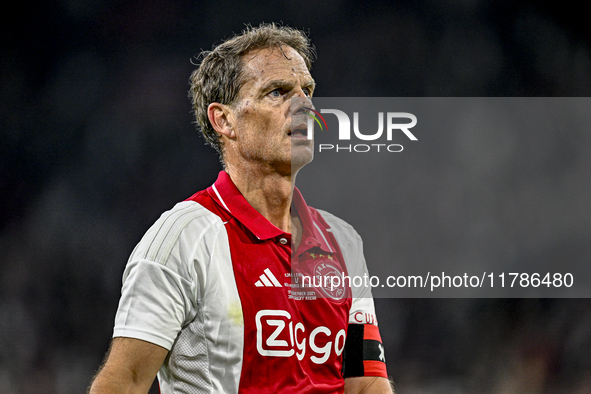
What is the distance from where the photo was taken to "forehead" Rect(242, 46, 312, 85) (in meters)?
1.39

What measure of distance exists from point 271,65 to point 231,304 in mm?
618

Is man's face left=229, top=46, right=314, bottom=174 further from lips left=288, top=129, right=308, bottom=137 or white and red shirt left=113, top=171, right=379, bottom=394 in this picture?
white and red shirt left=113, top=171, right=379, bottom=394

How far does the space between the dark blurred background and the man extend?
0.92 meters

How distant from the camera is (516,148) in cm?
176

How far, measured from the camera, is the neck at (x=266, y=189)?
1.41m

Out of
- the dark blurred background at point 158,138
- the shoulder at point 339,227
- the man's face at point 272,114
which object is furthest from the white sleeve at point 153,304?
the dark blurred background at point 158,138

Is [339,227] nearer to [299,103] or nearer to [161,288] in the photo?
[299,103]

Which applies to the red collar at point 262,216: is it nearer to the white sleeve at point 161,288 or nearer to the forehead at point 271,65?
the white sleeve at point 161,288

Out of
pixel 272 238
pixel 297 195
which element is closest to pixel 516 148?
pixel 297 195

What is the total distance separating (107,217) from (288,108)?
1341 mm

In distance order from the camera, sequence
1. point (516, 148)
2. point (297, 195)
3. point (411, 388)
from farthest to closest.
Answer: point (411, 388)
point (516, 148)
point (297, 195)

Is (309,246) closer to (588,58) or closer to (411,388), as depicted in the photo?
(411,388)

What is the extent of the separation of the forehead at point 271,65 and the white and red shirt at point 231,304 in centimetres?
29

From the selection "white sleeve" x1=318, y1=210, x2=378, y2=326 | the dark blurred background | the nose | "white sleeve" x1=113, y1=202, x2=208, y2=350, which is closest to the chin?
the nose
